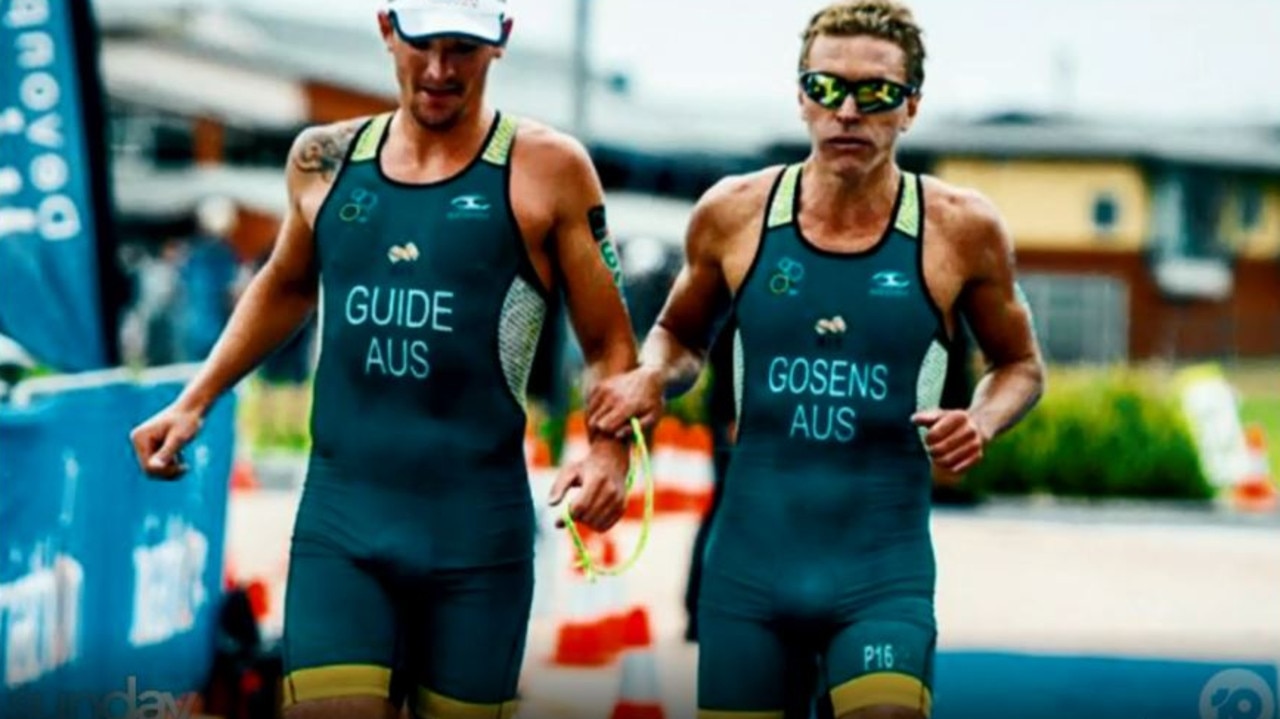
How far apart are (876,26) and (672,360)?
0.88 metres

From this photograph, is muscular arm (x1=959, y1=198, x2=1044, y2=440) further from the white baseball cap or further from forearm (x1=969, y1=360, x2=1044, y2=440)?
the white baseball cap

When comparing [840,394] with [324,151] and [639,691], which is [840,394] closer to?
[324,151]

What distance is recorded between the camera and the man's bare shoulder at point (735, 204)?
6055mm

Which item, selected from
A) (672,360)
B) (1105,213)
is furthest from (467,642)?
(1105,213)

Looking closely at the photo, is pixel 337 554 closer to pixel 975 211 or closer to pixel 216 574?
pixel 975 211

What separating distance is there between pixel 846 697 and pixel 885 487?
1.55ft

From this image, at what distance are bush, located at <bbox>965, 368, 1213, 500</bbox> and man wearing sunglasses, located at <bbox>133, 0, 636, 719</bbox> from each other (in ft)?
53.8

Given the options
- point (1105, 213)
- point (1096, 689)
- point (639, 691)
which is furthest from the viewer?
point (1105, 213)

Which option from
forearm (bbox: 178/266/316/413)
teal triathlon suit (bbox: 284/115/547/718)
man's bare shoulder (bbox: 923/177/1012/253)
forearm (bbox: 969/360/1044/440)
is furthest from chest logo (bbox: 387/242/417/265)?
forearm (bbox: 969/360/1044/440)

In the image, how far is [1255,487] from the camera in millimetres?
21953

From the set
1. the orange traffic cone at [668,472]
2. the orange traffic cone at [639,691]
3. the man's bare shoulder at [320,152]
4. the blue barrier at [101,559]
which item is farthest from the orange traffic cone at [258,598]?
the orange traffic cone at [668,472]

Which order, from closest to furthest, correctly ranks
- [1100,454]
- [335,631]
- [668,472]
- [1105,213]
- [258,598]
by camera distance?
[335,631], [258,598], [668,472], [1100,454], [1105,213]

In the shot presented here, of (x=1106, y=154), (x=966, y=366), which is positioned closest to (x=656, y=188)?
(x=1106, y=154)

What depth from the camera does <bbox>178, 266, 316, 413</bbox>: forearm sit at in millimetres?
6082
